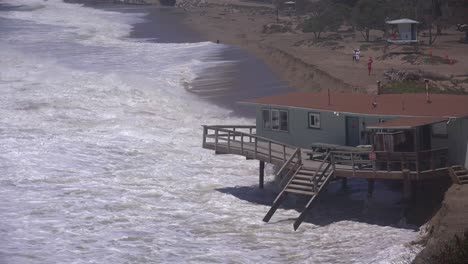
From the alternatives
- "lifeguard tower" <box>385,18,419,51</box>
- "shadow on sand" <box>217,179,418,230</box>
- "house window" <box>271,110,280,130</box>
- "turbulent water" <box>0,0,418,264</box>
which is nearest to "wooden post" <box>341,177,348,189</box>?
"shadow on sand" <box>217,179,418,230</box>

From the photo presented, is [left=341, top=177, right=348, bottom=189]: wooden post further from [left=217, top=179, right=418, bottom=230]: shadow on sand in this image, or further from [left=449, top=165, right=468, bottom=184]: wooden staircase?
[left=449, top=165, right=468, bottom=184]: wooden staircase

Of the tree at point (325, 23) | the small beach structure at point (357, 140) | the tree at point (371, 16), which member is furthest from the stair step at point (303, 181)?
the tree at point (325, 23)

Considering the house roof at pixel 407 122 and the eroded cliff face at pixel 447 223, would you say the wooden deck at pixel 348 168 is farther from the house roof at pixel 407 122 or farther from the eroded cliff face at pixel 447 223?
the eroded cliff face at pixel 447 223

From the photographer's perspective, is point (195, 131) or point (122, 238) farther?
point (195, 131)

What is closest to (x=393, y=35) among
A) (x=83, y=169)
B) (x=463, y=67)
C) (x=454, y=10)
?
(x=454, y=10)

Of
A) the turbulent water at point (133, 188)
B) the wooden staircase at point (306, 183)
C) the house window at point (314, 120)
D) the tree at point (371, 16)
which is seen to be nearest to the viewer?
the turbulent water at point (133, 188)

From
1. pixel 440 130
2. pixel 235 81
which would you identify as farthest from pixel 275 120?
pixel 235 81

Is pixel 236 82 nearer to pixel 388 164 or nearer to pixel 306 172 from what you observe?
pixel 306 172

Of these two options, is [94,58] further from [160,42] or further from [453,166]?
[453,166]
